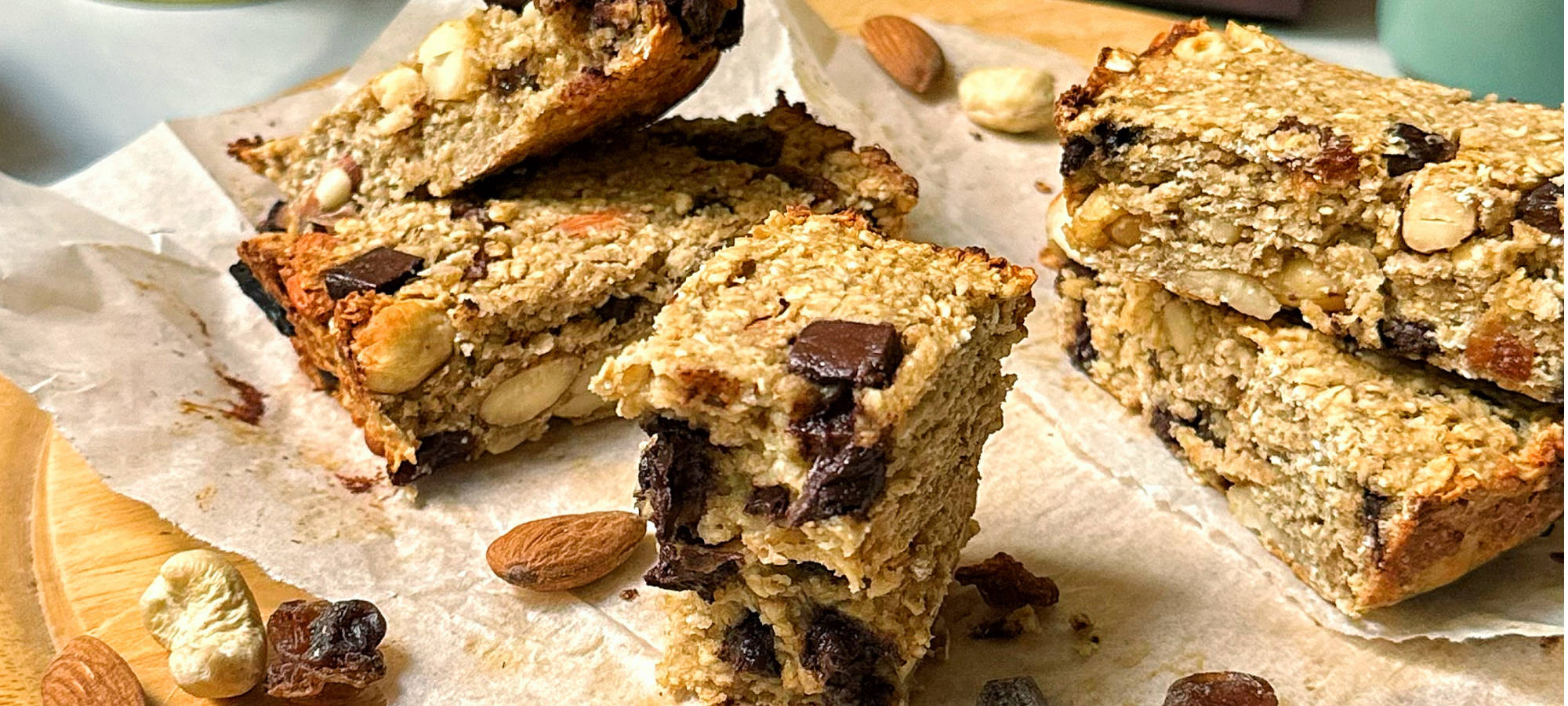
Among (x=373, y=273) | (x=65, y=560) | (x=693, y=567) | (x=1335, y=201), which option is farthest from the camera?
(x=373, y=273)

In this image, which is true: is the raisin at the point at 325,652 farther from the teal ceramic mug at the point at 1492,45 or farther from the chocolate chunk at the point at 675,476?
the teal ceramic mug at the point at 1492,45

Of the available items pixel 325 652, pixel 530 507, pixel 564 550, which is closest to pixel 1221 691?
pixel 564 550

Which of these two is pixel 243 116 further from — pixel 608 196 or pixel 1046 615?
pixel 1046 615

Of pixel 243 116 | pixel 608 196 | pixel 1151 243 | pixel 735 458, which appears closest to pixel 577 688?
pixel 735 458

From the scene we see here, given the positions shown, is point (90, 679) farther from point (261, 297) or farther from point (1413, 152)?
point (1413, 152)

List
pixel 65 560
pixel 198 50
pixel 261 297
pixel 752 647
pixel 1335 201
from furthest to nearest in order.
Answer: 1. pixel 198 50
2. pixel 261 297
3. pixel 65 560
4. pixel 1335 201
5. pixel 752 647

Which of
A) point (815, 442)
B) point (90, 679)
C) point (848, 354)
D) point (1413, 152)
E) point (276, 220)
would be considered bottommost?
point (90, 679)
